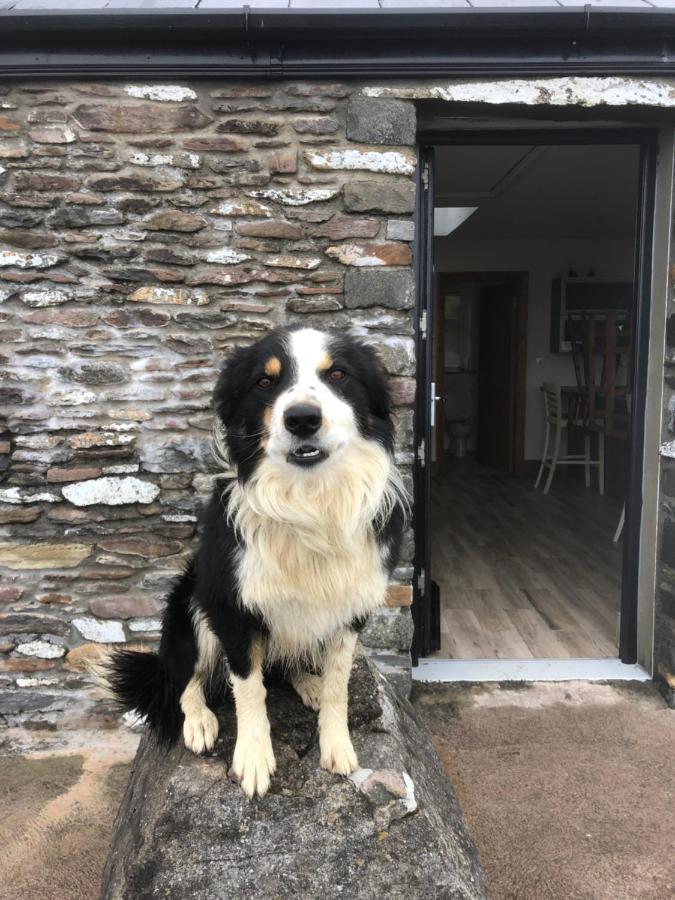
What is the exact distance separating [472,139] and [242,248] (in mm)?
1242

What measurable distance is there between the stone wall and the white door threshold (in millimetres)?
634

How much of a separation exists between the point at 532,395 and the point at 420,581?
208 inches

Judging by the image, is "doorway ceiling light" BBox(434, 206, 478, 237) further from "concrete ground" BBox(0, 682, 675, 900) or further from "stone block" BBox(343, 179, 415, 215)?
"concrete ground" BBox(0, 682, 675, 900)

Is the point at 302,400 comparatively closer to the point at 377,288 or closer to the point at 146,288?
the point at 377,288

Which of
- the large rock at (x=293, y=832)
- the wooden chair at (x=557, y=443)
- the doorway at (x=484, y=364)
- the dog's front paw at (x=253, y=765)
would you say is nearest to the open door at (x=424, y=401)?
the large rock at (x=293, y=832)

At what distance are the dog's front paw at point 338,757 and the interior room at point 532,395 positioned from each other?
1746 mm

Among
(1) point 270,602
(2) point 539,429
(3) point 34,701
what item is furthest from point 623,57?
(2) point 539,429

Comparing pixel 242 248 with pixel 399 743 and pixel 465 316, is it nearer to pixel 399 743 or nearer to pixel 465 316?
pixel 399 743

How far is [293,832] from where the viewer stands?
1.59 metres

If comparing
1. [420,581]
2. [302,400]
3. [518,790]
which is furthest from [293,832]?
[420,581]

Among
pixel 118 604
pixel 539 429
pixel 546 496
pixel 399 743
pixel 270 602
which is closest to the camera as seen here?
pixel 270 602

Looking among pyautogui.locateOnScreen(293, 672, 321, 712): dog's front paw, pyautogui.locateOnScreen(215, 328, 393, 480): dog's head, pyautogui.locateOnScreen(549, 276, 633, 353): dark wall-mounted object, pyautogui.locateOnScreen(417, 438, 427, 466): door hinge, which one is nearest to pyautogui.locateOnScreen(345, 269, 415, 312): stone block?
pyautogui.locateOnScreen(417, 438, 427, 466): door hinge

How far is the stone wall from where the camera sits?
2.57 m

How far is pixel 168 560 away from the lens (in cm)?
281
